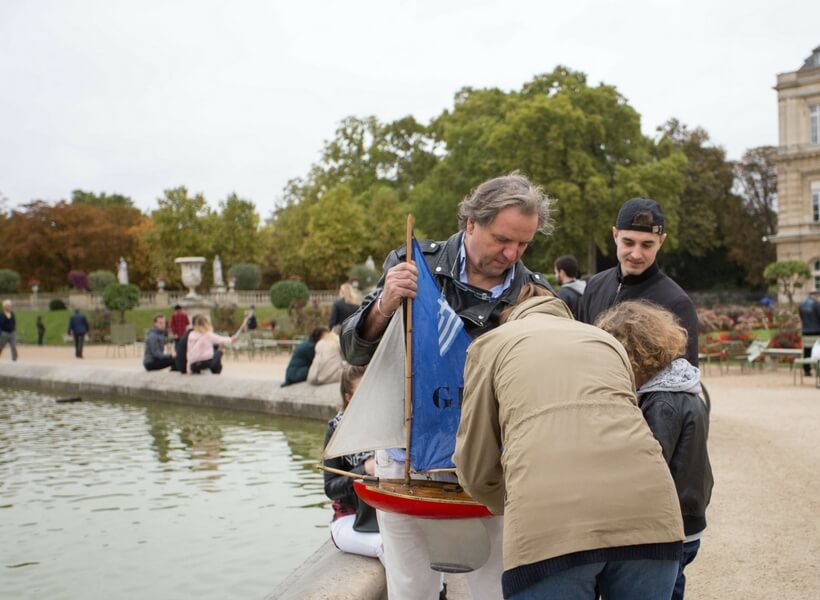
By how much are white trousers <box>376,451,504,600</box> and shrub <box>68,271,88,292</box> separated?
40.8 meters

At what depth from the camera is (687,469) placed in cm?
275

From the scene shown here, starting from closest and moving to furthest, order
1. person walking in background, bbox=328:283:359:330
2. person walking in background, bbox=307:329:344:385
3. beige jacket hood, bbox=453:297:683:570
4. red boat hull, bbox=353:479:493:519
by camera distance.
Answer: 1. beige jacket hood, bbox=453:297:683:570
2. red boat hull, bbox=353:479:493:519
3. person walking in background, bbox=307:329:344:385
4. person walking in background, bbox=328:283:359:330

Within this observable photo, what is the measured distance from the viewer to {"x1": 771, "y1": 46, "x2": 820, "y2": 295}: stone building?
4659 cm

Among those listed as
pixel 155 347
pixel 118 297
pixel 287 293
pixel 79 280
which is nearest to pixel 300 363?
pixel 155 347

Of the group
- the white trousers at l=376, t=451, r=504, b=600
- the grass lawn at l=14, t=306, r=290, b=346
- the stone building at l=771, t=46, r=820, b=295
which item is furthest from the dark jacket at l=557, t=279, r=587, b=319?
the stone building at l=771, t=46, r=820, b=295

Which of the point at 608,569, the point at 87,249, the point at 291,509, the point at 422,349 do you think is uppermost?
the point at 87,249

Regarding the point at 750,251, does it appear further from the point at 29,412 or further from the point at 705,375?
the point at 29,412

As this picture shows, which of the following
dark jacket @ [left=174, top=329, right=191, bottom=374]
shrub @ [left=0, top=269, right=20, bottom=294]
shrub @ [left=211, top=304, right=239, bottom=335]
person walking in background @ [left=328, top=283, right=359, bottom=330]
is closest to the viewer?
person walking in background @ [left=328, top=283, right=359, bottom=330]

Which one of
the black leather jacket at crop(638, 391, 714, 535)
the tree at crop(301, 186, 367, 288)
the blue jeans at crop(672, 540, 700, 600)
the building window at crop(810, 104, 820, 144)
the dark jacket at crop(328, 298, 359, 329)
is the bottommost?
the blue jeans at crop(672, 540, 700, 600)

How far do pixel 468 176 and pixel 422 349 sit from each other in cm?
3614

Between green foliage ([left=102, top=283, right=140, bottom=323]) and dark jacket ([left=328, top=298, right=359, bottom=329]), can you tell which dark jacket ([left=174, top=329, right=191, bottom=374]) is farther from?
green foliage ([left=102, top=283, right=140, bottom=323])

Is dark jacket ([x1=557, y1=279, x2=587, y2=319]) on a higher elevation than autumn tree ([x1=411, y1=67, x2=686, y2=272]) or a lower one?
lower

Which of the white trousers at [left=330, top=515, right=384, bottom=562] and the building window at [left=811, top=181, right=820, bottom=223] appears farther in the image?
the building window at [left=811, top=181, right=820, bottom=223]

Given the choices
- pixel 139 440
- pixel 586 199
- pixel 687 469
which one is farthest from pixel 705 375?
pixel 586 199
